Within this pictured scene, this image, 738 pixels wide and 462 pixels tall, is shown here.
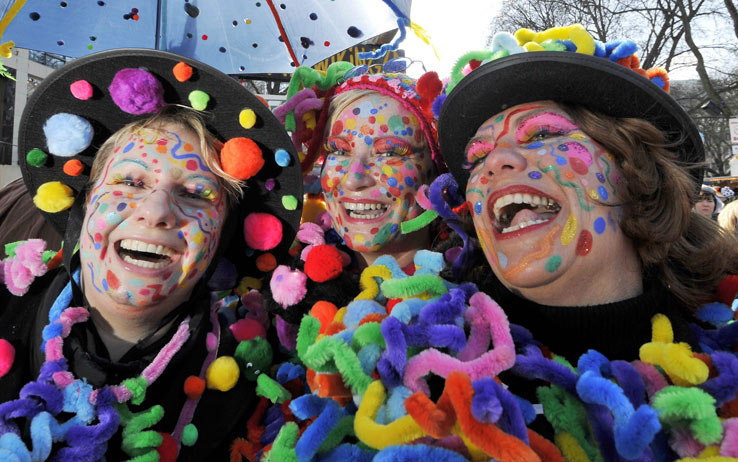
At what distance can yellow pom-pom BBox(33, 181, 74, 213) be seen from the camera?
1.99 meters

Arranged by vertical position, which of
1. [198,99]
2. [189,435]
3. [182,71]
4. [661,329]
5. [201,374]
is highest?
[182,71]

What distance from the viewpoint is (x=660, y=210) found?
154cm

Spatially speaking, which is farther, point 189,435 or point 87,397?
point 189,435

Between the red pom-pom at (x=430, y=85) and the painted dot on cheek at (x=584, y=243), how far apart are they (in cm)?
105

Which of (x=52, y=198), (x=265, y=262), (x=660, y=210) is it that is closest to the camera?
(x=660, y=210)

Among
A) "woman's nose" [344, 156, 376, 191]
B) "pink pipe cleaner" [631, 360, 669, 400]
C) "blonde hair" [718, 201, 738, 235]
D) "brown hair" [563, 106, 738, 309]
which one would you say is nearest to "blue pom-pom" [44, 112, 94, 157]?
"woman's nose" [344, 156, 376, 191]

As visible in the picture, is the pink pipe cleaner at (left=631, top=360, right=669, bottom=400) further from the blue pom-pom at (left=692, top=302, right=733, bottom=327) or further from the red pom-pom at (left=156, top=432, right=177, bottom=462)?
the red pom-pom at (left=156, top=432, right=177, bottom=462)

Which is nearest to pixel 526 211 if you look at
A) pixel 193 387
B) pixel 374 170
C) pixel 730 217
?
pixel 374 170

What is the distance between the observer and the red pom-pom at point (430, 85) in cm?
226

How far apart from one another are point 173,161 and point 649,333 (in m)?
1.60

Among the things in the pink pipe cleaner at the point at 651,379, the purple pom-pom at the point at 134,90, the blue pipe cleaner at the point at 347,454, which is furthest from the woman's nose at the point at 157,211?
the pink pipe cleaner at the point at 651,379

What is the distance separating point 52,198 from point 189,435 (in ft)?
3.37

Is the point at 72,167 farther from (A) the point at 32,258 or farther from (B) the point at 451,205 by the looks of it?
(B) the point at 451,205

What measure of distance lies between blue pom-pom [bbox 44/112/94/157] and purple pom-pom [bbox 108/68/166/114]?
0.16 meters
